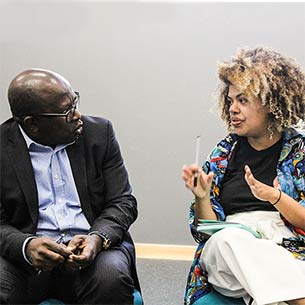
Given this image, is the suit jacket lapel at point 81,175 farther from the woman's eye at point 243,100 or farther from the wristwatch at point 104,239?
the woman's eye at point 243,100

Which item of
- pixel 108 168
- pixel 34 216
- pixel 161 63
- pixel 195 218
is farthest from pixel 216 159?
pixel 161 63

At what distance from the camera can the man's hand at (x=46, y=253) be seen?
1354 mm

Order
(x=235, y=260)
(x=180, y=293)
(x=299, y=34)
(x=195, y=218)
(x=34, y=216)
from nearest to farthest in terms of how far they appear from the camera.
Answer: (x=235, y=260) → (x=34, y=216) → (x=195, y=218) → (x=180, y=293) → (x=299, y=34)

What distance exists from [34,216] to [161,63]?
1.32 metres

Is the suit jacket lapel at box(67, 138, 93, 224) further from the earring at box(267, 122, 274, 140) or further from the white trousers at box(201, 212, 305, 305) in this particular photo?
the earring at box(267, 122, 274, 140)

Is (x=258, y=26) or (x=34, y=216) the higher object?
(x=258, y=26)

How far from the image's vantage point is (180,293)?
2256mm

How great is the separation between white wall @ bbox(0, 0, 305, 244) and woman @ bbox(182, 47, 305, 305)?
2.60ft

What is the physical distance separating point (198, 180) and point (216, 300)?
1.22 feet

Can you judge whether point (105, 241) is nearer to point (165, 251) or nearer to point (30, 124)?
point (30, 124)

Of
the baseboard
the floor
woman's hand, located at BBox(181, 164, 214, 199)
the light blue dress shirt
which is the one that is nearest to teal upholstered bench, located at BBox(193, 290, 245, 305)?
woman's hand, located at BBox(181, 164, 214, 199)

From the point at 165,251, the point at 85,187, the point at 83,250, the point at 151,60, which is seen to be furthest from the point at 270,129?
the point at 165,251

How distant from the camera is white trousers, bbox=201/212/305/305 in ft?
4.29

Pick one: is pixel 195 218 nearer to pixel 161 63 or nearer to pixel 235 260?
pixel 235 260
